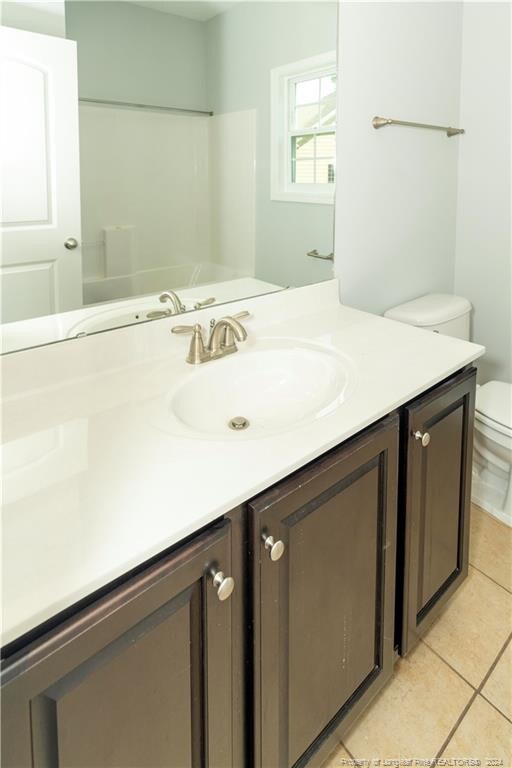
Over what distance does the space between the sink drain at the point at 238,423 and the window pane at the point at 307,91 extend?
3.10 feet

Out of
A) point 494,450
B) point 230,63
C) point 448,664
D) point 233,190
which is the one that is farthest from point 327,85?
point 448,664

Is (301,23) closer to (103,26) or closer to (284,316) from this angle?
(103,26)

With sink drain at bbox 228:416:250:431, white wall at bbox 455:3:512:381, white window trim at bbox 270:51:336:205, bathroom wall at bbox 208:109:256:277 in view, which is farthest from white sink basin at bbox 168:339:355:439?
white wall at bbox 455:3:512:381

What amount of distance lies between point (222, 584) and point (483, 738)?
0.97 meters

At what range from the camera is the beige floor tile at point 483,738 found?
125 cm

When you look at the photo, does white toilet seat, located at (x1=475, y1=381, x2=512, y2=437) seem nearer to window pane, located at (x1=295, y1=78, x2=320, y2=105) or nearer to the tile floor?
the tile floor

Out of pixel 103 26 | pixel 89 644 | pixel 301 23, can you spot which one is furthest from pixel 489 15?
pixel 89 644

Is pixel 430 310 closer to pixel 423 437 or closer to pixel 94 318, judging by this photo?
pixel 423 437

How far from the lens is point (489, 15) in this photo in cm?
210

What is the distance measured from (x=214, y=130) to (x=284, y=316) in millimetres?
551

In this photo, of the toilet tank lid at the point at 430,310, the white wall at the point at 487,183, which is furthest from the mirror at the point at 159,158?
the white wall at the point at 487,183

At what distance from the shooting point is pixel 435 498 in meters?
1.34

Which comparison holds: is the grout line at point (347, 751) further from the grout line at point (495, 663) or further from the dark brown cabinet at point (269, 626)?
the grout line at point (495, 663)

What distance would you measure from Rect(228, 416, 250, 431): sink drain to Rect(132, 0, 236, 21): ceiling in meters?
0.89
